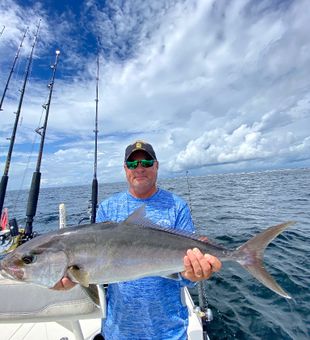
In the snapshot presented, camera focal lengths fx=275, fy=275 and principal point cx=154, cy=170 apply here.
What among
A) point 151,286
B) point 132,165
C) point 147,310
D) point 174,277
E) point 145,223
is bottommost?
point 147,310

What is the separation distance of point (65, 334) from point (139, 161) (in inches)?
129

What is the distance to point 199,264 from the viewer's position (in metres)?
2.54

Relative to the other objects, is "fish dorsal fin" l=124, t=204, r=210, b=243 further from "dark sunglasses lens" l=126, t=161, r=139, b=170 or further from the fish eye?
the fish eye

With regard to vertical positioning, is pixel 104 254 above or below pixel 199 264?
above

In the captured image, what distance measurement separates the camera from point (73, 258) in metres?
2.44

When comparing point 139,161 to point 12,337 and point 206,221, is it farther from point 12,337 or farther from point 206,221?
point 206,221

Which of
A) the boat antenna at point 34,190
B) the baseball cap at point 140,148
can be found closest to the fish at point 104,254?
the baseball cap at point 140,148

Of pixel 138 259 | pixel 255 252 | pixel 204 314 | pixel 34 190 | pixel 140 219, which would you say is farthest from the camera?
pixel 34 190

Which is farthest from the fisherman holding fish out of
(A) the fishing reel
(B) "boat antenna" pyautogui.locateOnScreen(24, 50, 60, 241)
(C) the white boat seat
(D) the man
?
(B) "boat antenna" pyautogui.locateOnScreen(24, 50, 60, 241)

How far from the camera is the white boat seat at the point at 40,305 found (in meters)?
3.03

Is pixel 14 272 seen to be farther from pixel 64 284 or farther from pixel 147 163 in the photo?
pixel 147 163

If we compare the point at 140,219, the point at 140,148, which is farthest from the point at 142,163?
the point at 140,219

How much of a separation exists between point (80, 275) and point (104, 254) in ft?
0.86

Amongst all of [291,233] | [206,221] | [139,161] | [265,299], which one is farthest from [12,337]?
[206,221]
